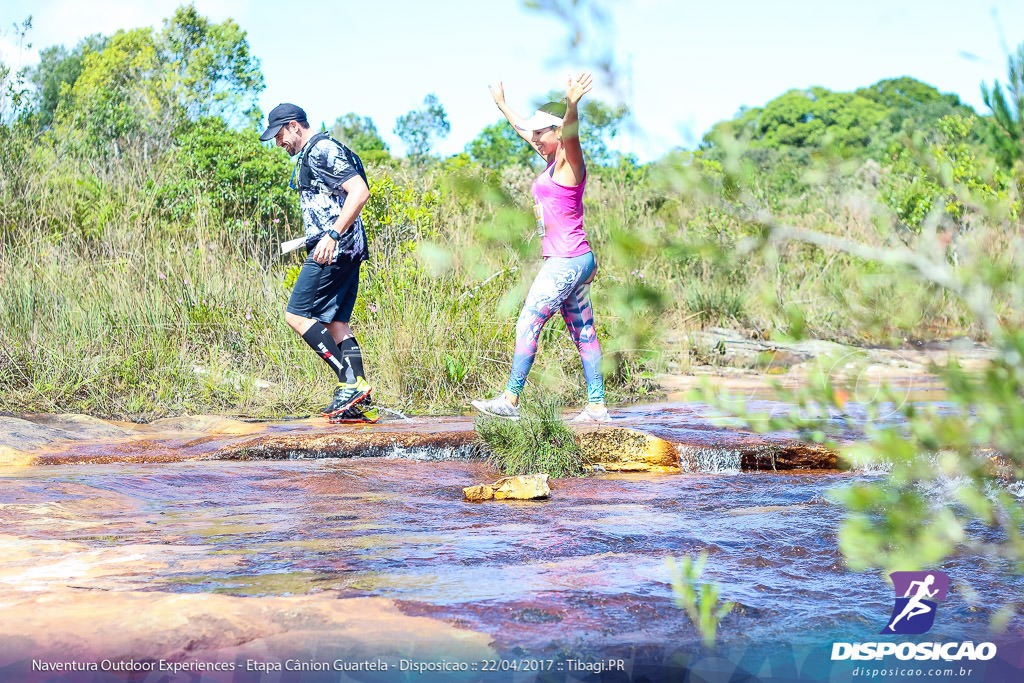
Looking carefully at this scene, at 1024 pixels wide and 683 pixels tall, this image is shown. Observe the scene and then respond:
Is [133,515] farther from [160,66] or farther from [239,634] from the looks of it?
[160,66]

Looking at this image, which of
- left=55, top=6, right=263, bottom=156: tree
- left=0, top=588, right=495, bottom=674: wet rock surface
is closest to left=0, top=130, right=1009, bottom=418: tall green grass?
left=0, top=588, right=495, bottom=674: wet rock surface

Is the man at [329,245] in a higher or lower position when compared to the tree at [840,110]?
lower

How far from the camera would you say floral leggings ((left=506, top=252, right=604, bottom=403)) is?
5828 millimetres

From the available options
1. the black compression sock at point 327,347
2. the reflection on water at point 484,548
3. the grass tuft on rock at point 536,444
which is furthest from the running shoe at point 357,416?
the reflection on water at point 484,548

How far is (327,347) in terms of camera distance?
6469mm

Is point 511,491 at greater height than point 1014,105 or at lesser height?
lesser

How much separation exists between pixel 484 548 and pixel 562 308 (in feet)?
8.96

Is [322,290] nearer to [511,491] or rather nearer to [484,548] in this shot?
[511,491]

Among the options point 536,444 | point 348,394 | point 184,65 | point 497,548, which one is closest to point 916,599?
point 497,548

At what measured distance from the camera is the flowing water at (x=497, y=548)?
268cm

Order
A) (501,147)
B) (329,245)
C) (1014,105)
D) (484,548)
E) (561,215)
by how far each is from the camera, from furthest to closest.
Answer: (501,147) → (329,245) → (561,215) → (484,548) → (1014,105)

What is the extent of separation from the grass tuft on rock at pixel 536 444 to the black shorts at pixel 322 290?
153 cm

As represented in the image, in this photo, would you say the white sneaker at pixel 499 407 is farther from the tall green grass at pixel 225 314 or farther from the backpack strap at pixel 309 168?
the backpack strap at pixel 309 168

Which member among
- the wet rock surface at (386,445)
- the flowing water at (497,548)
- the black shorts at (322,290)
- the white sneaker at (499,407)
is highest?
the black shorts at (322,290)
